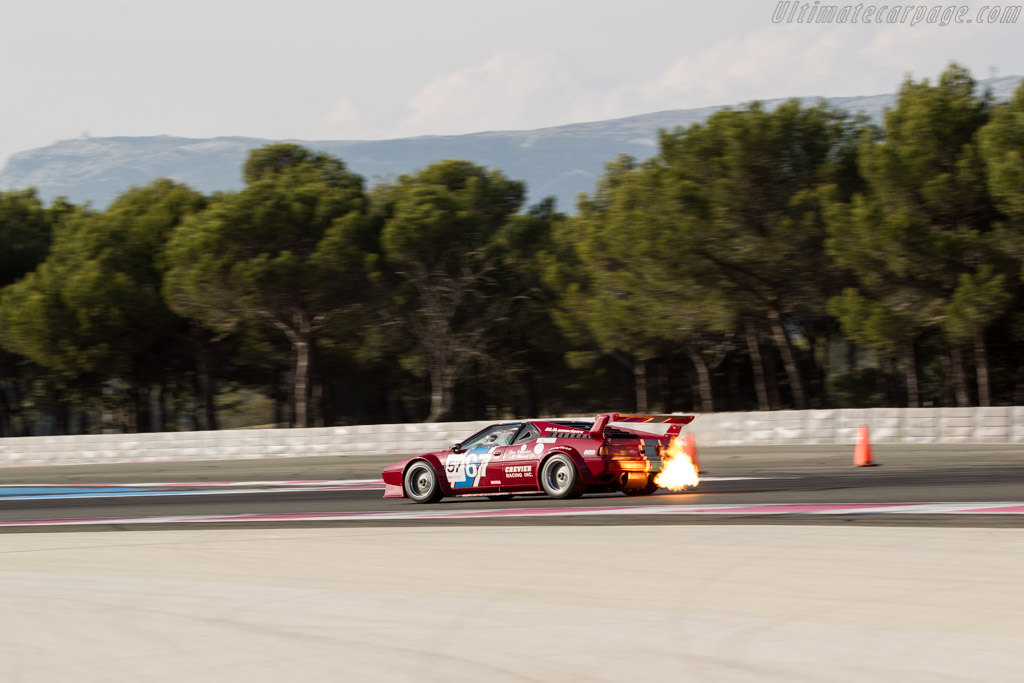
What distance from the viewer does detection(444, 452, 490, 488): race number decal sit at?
44.5ft

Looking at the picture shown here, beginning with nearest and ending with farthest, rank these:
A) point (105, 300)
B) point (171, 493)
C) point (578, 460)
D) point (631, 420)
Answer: point (631, 420) < point (578, 460) < point (171, 493) < point (105, 300)

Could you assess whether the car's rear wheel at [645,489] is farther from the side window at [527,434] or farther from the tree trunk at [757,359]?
the tree trunk at [757,359]

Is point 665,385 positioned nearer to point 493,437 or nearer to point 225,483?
point 225,483

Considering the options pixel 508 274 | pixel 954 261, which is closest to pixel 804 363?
pixel 508 274

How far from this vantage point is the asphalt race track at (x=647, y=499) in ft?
35.9

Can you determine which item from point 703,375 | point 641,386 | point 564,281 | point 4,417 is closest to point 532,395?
point 641,386

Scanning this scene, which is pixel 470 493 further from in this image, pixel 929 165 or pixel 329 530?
pixel 929 165

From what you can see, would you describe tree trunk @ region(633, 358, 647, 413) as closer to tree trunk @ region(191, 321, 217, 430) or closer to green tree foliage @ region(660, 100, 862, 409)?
green tree foliage @ region(660, 100, 862, 409)

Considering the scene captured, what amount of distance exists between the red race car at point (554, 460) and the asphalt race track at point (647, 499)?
24 cm

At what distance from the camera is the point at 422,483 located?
14.2 m

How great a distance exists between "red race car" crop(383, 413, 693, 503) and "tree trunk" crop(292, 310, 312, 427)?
26.6 m

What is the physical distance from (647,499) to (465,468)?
2285 mm

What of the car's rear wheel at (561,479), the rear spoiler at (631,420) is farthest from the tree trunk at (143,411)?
the rear spoiler at (631,420)

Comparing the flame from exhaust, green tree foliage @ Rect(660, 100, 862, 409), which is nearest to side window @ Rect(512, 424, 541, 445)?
the flame from exhaust
